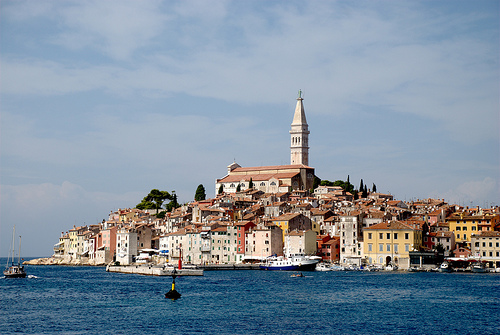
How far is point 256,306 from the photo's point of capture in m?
38.0

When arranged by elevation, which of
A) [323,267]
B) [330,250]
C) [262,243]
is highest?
[262,243]

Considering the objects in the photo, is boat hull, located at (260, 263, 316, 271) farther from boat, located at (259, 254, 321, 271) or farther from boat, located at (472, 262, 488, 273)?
boat, located at (472, 262, 488, 273)

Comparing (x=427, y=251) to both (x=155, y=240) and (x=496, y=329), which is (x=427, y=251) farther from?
(x=496, y=329)

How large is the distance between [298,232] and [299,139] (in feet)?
159

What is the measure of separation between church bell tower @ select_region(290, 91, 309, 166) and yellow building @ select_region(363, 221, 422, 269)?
50.5 metres

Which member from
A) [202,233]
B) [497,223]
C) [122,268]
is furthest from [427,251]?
[122,268]

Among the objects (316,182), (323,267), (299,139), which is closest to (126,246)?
(323,267)

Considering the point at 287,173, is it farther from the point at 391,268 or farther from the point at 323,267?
the point at 391,268

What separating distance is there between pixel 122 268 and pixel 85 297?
90.8 feet

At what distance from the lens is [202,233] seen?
251ft

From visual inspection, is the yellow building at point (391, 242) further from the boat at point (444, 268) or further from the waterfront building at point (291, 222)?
the waterfront building at point (291, 222)

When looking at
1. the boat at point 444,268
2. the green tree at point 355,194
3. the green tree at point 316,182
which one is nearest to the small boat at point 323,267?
the boat at point 444,268

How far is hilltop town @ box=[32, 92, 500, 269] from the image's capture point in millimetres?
69562

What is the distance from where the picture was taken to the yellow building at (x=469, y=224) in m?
72.3
